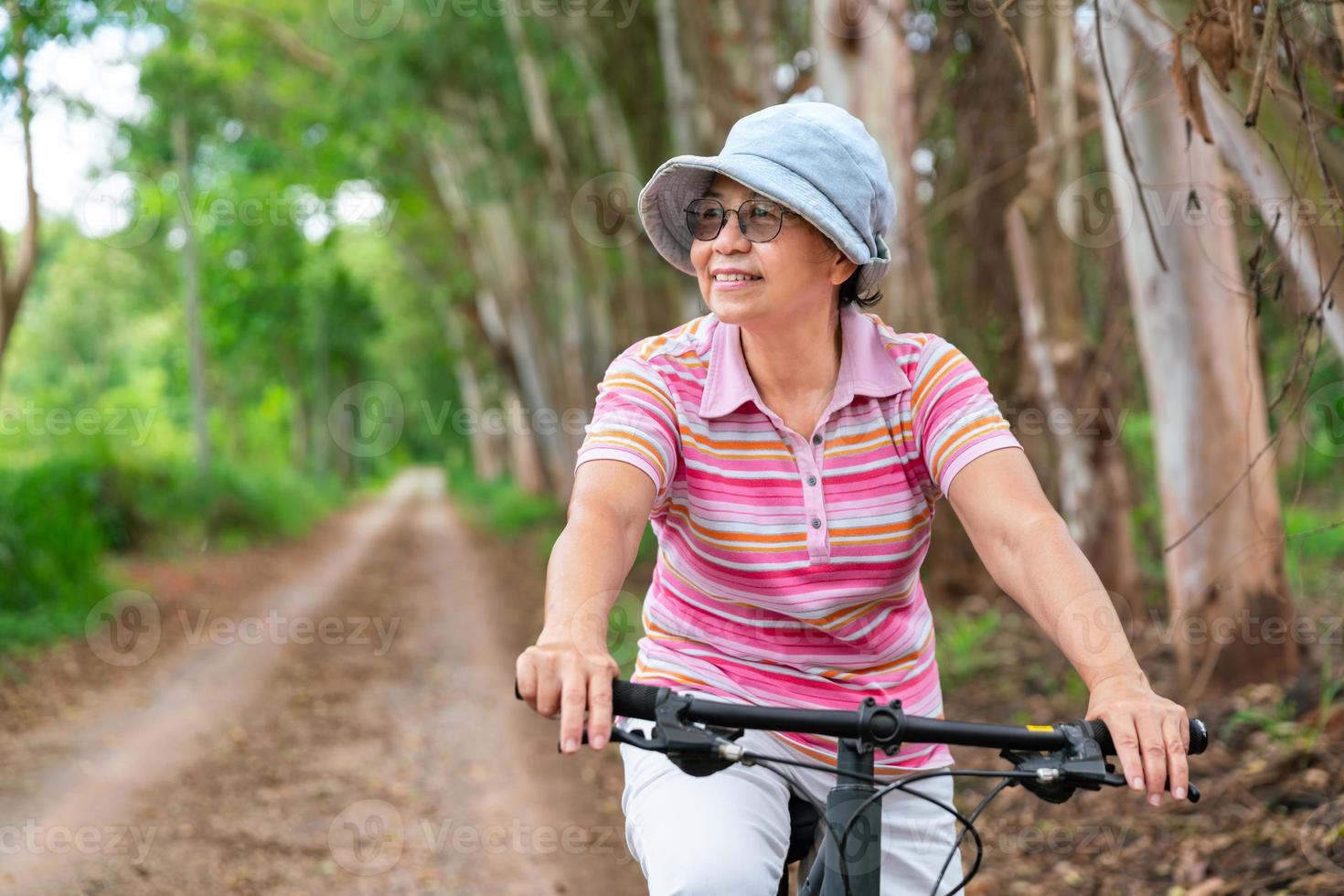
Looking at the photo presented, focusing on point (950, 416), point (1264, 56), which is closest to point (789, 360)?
point (950, 416)

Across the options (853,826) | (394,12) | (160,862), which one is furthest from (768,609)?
(394,12)

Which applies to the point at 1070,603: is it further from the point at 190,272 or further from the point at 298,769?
the point at 190,272

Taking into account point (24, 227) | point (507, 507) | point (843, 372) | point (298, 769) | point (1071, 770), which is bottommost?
point (507, 507)

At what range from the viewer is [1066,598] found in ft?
7.63

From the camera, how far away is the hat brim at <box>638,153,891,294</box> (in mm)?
2381

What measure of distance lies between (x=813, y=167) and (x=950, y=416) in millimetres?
557

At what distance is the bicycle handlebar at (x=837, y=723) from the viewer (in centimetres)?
194

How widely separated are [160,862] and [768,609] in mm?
4500

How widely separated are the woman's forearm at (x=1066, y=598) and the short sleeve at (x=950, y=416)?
185mm

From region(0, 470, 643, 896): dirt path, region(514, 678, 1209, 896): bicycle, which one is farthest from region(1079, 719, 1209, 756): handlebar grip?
region(0, 470, 643, 896): dirt path

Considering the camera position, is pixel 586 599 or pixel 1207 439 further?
pixel 1207 439

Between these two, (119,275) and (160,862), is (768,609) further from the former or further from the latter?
(119,275)

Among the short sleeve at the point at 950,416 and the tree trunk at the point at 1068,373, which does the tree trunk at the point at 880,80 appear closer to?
the tree trunk at the point at 1068,373

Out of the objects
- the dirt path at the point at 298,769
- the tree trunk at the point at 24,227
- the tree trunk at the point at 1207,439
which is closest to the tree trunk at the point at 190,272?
the dirt path at the point at 298,769
